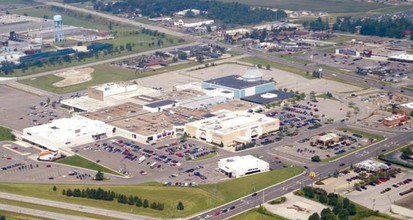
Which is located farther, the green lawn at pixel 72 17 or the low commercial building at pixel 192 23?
the green lawn at pixel 72 17

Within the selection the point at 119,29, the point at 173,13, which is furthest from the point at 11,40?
the point at 173,13

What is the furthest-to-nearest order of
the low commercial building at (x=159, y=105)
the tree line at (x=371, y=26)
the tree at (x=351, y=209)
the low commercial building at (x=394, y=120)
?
the tree line at (x=371, y=26) → the low commercial building at (x=159, y=105) → the low commercial building at (x=394, y=120) → the tree at (x=351, y=209)

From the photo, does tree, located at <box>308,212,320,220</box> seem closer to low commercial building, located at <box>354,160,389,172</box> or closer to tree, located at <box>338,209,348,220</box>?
tree, located at <box>338,209,348,220</box>

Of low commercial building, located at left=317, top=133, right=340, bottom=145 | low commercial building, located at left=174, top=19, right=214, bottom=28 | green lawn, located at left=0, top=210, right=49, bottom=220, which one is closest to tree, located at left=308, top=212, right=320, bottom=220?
low commercial building, located at left=317, top=133, right=340, bottom=145

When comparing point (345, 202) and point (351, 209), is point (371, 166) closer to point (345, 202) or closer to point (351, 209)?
point (345, 202)

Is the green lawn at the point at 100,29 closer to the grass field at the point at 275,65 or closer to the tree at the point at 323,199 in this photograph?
the grass field at the point at 275,65

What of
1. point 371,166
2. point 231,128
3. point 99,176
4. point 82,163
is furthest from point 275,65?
point 99,176

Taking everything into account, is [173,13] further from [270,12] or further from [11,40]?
[11,40]

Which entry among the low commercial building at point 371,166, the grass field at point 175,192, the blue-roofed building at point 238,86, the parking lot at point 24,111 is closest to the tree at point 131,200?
the grass field at point 175,192
